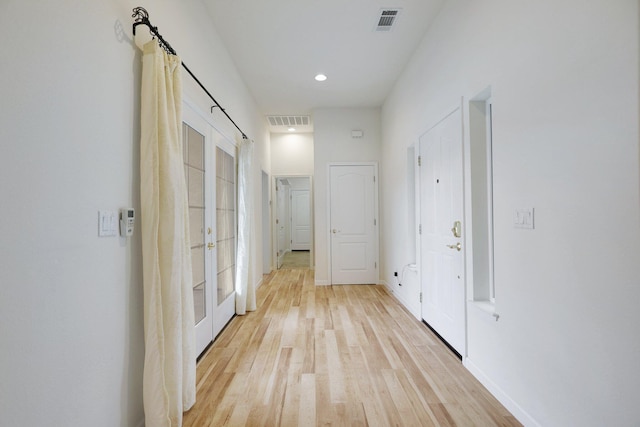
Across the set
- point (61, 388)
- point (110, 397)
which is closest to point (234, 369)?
point (110, 397)

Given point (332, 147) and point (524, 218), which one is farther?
point (332, 147)

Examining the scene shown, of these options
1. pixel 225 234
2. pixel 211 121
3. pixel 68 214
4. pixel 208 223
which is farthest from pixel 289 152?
pixel 68 214

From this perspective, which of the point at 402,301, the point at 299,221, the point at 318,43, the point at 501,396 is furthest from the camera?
the point at 299,221

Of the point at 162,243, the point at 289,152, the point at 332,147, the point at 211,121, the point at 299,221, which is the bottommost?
the point at 299,221

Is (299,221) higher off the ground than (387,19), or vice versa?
(387,19)

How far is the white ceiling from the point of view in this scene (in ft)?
8.74

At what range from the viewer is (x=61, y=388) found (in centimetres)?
110

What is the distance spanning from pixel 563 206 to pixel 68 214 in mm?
2066

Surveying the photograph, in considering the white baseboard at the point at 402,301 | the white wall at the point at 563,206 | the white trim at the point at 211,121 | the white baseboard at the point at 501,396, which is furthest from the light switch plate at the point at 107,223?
the white baseboard at the point at 402,301

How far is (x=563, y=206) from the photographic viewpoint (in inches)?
54.5

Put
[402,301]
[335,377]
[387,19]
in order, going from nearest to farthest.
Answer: [335,377] < [387,19] < [402,301]

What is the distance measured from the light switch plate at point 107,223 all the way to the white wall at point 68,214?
27 mm

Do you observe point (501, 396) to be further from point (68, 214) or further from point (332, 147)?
point (332, 147)

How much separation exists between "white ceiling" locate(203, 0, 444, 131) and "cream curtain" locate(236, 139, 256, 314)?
1.02 metres
